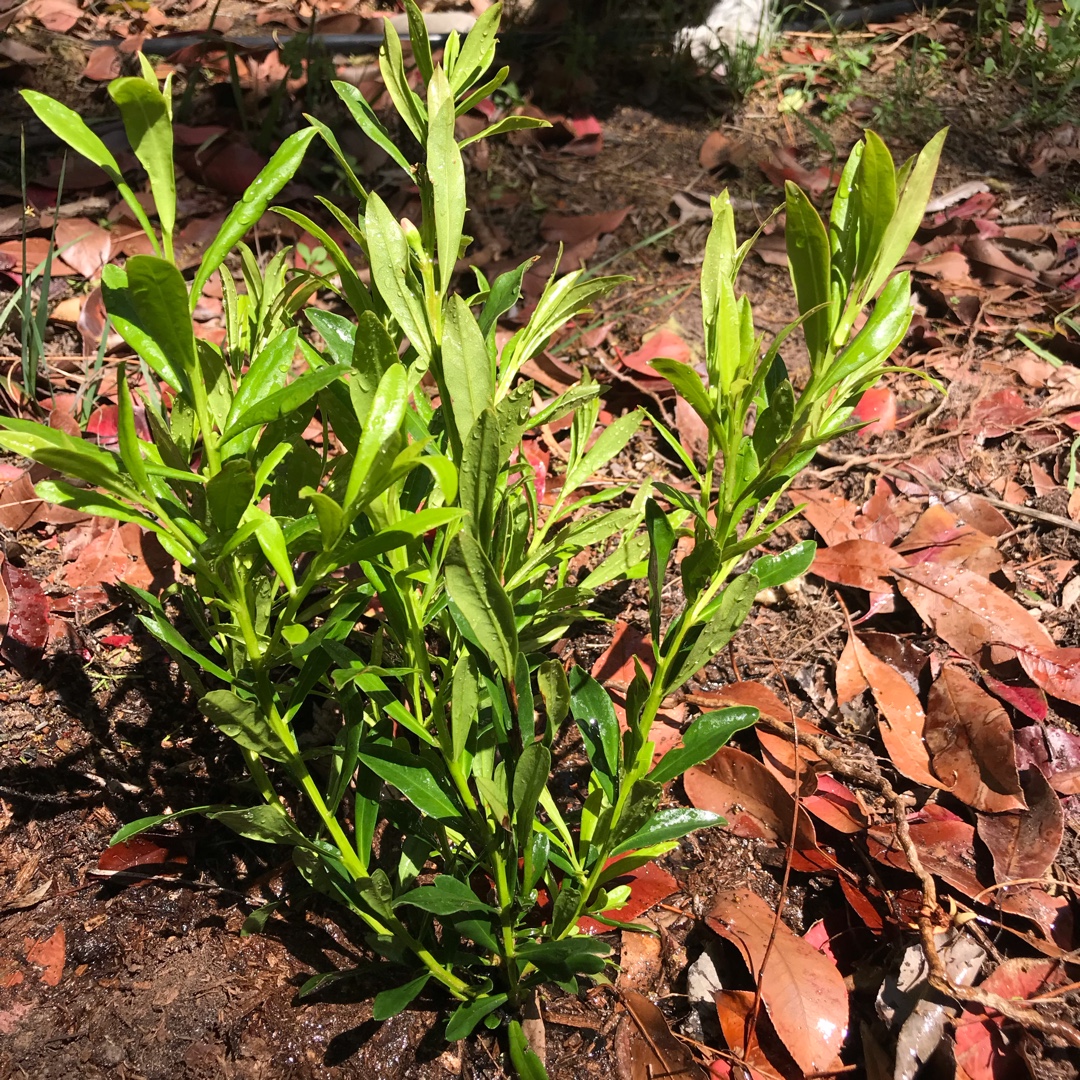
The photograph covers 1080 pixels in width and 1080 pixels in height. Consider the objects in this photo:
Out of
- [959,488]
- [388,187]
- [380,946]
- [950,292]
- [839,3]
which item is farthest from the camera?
[839,3]

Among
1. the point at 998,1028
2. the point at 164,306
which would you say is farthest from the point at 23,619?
the point at 998,1028

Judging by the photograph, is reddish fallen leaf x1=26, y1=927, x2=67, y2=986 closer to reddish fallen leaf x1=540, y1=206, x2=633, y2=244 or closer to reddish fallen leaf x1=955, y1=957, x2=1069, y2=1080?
reddish fallen leaf x1=955, y1=957, x2=1069, y2=1080

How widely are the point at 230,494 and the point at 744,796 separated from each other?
1006mm

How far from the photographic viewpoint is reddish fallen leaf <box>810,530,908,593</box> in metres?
1.77

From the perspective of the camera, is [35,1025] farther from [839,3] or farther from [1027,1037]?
[839,3]

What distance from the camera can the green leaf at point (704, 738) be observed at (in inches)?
41.6

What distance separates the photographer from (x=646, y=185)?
9.72ft

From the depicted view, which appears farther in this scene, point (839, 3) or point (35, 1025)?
point (839, 3)

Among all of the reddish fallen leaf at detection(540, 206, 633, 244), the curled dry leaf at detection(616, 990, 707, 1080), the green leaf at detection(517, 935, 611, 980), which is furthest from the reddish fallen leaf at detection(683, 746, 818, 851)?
the reddish fallen leaf at detection(540, 206, 633, 244)

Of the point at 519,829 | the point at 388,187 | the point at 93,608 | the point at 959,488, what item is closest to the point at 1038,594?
the point at 959,488

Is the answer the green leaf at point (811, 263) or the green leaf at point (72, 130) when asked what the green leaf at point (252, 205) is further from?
the green leaf at point (811, 263)

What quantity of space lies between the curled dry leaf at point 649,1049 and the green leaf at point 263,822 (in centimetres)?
53

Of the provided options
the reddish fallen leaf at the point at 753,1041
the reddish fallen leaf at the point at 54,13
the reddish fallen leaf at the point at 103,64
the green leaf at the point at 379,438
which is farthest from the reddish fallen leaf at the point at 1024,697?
the reddish fallen leaf at the point at 54,13

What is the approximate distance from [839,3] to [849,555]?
10.1ft
